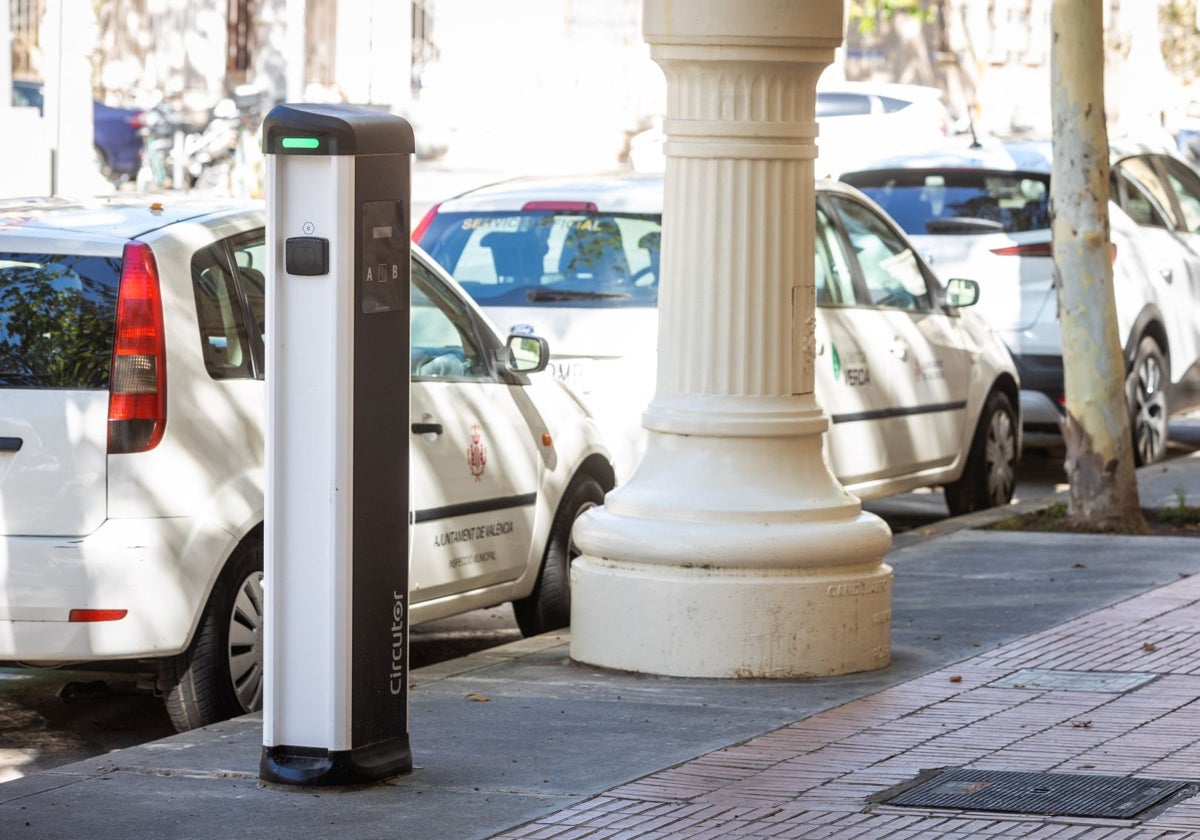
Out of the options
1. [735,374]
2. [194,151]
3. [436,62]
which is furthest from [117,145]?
[735,374]

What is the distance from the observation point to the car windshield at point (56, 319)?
20.3 feet

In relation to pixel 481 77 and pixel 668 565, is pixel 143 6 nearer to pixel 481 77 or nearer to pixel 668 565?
pixel 481 77

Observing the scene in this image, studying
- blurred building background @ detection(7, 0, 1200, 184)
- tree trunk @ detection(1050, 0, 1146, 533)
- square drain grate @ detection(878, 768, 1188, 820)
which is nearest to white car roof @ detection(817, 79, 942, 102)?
tree trunk @ detection(1050, 0, 1146, 533)

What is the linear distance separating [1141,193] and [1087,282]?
11.7ft

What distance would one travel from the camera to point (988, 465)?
11.7 metres

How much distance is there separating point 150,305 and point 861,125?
744 inches

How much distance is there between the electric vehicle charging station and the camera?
540 centimetres

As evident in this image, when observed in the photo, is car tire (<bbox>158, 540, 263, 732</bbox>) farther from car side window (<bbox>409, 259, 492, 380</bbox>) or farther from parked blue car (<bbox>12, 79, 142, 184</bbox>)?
parked blue car (<bbox>12, 79, 142, 184</bbox>)

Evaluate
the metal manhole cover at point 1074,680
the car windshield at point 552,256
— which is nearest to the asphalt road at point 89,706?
the car windshield at point 552,256

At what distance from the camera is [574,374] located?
9219 mm

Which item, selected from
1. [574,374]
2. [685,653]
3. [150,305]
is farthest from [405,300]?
[574,374]

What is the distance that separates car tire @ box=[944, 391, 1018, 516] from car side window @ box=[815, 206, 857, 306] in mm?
1489

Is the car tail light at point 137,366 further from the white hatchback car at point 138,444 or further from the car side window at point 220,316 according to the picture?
the car side window at point 220,316

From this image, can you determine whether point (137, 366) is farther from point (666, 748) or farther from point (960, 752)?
point (960, 752)
